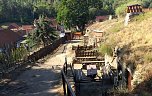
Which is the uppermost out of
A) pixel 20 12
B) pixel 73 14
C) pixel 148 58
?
pixel 20 12

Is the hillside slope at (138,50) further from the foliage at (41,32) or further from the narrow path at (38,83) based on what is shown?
the foliage at (41,32)

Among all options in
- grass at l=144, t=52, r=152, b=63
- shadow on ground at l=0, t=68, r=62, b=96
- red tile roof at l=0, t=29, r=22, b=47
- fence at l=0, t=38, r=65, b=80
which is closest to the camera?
grass at l=144, t=52, r=152, b=63

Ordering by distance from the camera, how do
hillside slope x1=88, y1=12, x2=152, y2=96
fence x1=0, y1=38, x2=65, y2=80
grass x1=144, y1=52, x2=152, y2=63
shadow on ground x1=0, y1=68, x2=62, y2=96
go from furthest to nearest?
fence x1=0, y1=38, x2=65, y2=80 < shadow on ground x1=0, y1=68, x2=62, y2=96 < grass x1=144, y1=52, x2=152, y2=63 < hillside slope x1=88, y1=12, x2=152, y2=96

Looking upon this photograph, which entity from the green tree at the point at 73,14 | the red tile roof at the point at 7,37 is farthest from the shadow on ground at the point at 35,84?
the red tile roof at the point at 7,37

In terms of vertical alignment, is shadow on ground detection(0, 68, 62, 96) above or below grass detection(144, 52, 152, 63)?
below

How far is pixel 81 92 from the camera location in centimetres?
1655

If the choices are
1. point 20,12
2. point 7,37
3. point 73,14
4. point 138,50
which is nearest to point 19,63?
point 138,50

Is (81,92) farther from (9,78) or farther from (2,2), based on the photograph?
(2,2)

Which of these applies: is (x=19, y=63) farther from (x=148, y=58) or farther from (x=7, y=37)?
(x=7, y=37)

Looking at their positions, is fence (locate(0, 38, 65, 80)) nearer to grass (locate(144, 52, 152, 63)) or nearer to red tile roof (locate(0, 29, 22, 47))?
grass (locate(144, 52, 152, 63))

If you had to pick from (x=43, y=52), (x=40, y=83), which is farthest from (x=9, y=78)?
(x=43, y=52)

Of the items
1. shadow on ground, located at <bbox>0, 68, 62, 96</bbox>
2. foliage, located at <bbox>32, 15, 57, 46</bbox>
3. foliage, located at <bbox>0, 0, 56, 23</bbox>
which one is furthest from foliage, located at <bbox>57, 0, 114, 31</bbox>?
foliage, located at <bbox>0, 0, 56, 23</bbox>

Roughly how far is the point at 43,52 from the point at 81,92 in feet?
49.8

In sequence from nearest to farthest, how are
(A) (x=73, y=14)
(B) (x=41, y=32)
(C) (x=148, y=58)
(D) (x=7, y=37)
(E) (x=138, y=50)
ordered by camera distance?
(C) (x=148, y=58), (E) (x=138, y=50), (B) (x=41, y=32), (A) (x=73, y=14), (D) (x=7, y=37)
